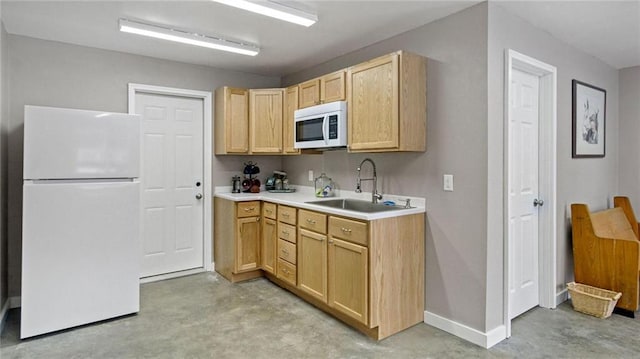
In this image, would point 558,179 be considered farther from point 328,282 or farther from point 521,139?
point 328,282

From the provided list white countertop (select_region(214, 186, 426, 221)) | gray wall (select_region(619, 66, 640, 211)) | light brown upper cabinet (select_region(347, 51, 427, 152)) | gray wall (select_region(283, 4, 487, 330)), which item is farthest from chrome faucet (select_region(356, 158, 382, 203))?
gray wall (select_region(619, 66, 640, 211))

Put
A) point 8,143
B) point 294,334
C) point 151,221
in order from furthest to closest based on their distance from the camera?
point 151,221
point 8,143
point 294,334

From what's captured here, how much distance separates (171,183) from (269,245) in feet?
4.48

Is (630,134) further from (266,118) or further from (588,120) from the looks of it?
(266,118)

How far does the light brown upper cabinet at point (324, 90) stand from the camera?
3.25 m

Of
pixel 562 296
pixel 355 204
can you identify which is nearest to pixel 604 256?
pixel 562 296

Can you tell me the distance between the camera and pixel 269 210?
3777mm

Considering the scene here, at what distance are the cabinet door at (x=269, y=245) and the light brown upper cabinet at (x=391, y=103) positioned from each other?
1.30 metres

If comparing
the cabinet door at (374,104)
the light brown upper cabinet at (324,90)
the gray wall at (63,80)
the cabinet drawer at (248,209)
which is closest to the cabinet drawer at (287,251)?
the cabinet drawer at (248,209)

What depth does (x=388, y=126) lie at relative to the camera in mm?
2771

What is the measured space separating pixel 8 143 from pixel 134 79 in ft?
4.05

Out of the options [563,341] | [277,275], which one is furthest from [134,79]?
[563,341]

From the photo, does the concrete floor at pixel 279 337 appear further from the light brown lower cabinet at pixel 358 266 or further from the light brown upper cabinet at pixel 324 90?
the light brown upper cabinet at pixel 324 90

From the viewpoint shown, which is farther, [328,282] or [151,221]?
[151,221]
